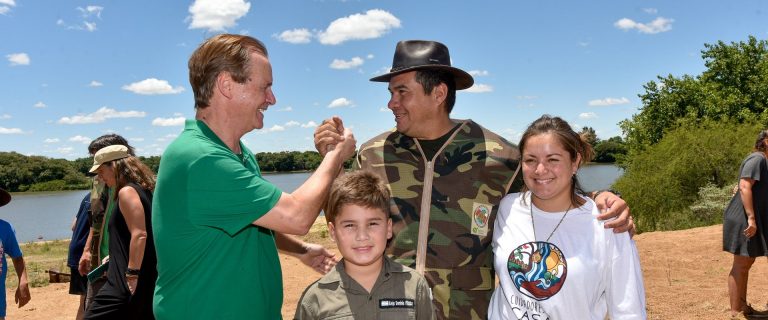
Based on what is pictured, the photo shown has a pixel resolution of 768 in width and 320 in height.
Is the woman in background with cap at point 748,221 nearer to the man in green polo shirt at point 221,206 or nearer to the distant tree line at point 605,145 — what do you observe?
the distant tree line at point 605,145

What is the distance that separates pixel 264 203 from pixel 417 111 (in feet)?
4.47

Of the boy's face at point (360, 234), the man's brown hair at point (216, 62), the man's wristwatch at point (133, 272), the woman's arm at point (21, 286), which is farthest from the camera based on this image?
the woman's arm at point (21, 286)

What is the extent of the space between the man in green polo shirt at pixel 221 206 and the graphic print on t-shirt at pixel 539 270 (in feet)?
3.29

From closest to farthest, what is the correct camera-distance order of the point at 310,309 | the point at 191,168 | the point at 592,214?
the point at 191,168
the point at 310,309
the point at 592,214

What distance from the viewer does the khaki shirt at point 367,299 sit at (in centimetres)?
257

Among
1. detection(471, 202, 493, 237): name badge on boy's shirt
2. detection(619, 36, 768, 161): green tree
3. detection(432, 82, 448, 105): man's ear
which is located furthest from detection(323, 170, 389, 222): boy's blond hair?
detection(619, 36, 768, 161): green tree

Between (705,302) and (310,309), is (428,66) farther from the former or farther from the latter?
(705,302)

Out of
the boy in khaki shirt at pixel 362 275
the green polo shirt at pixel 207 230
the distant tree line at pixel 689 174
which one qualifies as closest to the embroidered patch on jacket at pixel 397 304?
the boy in khaki shirt at pixel 362 275

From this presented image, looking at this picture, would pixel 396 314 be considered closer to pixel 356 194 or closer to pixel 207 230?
pixel 356 194

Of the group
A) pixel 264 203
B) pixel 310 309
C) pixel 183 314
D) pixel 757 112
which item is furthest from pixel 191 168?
pixel 757 112

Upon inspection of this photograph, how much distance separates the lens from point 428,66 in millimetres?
3391

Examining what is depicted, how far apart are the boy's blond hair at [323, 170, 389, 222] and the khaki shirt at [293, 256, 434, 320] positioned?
0.28 metres

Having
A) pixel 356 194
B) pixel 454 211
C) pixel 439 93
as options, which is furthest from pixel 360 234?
pixel 439 93

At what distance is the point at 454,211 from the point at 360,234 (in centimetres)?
78
